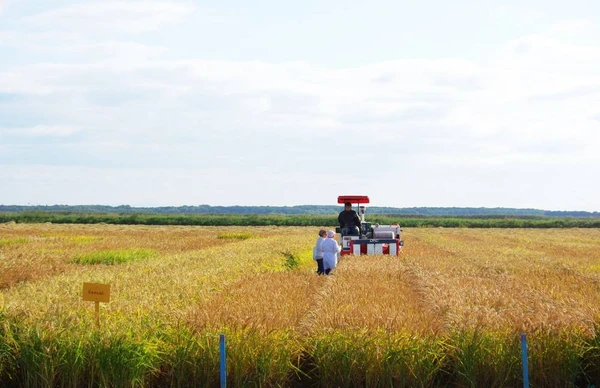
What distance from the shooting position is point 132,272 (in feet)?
59.1

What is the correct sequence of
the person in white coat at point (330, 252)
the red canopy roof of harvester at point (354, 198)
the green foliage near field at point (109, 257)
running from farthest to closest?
the green foliage near field at point (109, 257)
the red canopy roof of harvester at point (354, 198)
the person in white coat at point (330, 252)

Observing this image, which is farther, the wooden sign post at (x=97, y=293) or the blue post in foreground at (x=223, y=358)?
the wooden sign post at (x=97, y=293)

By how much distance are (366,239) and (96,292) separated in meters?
15.5

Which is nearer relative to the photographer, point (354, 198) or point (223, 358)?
point (223, 358)

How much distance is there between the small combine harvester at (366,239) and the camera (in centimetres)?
2462

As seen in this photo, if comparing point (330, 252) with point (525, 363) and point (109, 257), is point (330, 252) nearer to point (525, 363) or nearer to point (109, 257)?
point (525, 363)

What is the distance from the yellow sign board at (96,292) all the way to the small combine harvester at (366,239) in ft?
48.9

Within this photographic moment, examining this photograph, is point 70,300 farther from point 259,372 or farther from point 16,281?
point 16,281

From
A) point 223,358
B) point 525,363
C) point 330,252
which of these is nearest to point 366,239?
point 330,252

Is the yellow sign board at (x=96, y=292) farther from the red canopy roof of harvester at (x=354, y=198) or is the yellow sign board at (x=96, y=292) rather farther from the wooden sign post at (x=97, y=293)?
the red canopy roof of harvester at (x=354, y=198)

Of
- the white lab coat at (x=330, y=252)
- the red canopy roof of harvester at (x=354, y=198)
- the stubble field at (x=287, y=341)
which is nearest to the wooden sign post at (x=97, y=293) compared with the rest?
the stubble field at (x=287, y=341)

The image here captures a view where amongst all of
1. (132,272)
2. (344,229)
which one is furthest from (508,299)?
(344,229)

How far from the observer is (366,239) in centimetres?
2483

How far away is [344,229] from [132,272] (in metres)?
9.10
